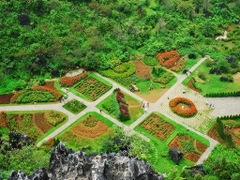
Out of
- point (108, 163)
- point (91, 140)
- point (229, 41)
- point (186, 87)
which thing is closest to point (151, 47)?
point (186, 87)

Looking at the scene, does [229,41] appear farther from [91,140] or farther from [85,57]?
[91,140]

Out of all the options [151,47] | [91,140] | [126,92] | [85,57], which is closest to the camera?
[91,140]

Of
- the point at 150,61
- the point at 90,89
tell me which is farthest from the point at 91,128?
the point at 150,61

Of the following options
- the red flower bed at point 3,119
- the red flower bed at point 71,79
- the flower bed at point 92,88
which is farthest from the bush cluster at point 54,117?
the red flower bed at point 71,79

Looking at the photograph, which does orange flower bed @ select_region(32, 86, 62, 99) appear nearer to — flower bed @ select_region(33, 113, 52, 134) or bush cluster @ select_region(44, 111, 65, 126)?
bush cluster @ select_region(44, 111, 65, 126)

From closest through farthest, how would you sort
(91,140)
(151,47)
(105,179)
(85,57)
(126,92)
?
(105,179) → (91,140) → (126,92) → (85,57) → (151,47)

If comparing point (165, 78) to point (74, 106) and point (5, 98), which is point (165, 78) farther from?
point (5, 98)

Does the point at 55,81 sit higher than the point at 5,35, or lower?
lower

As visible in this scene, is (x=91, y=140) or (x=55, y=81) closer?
(x=91, y=140)
